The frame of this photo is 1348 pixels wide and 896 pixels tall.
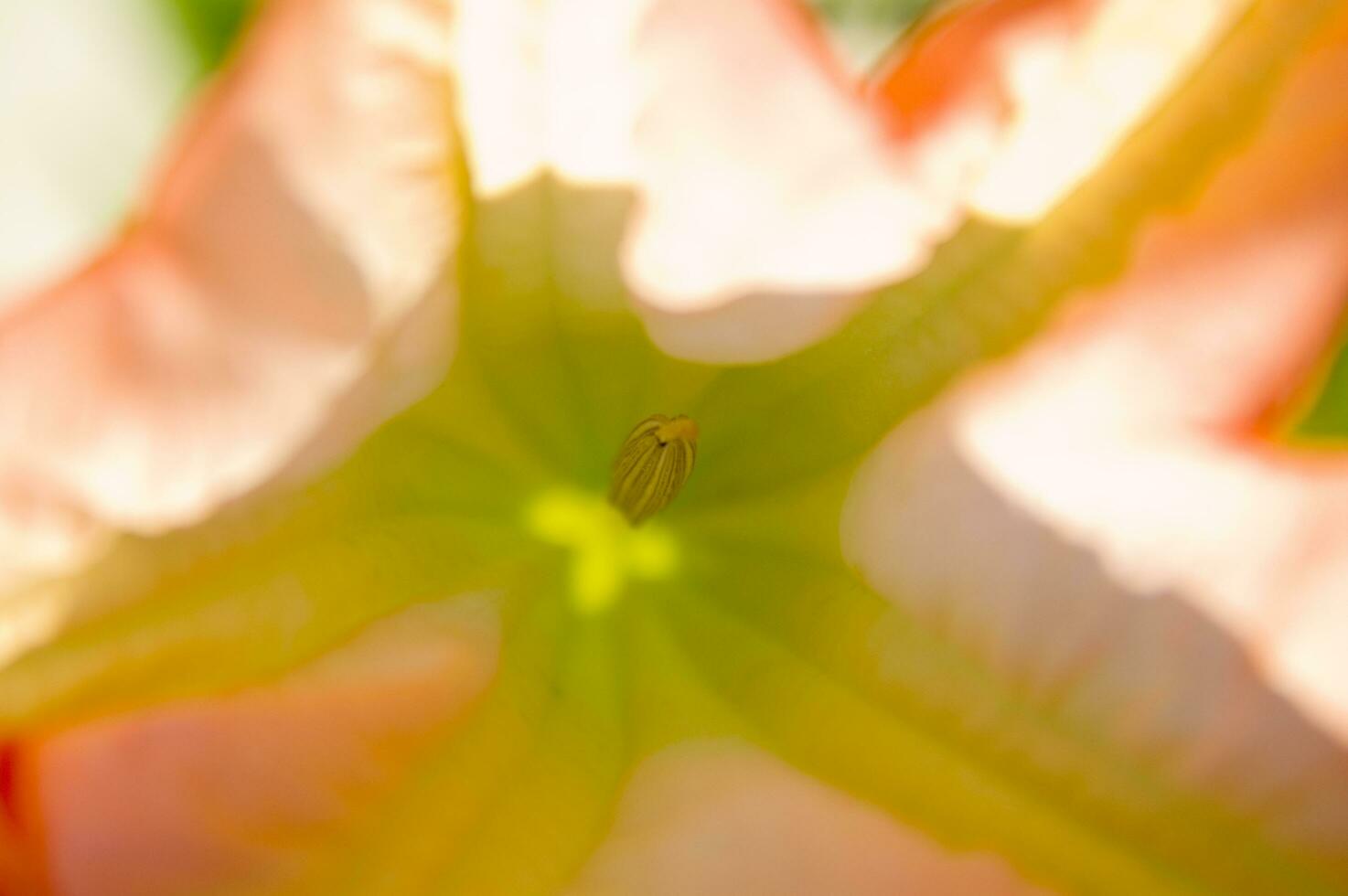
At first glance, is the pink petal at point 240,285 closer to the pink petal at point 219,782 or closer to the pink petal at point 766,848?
the pink petal at point 219,782

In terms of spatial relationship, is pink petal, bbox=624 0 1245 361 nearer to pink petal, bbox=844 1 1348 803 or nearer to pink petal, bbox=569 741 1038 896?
pink petal, bbox=844 1 1348 803

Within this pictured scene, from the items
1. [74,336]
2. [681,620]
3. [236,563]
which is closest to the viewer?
[74,336]

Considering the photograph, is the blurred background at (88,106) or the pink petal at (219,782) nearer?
the pink petal at (219,782)

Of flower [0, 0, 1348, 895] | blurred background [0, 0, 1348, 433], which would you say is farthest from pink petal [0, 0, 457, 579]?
blurred background [0, 0, 1348, 433]

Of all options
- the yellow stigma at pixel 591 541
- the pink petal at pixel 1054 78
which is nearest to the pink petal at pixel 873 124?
the pink petal at pixel 1054 78

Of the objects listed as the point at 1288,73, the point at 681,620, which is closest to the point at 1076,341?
the point at 1288,73

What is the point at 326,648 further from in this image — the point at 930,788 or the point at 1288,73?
the point at 1288,73
